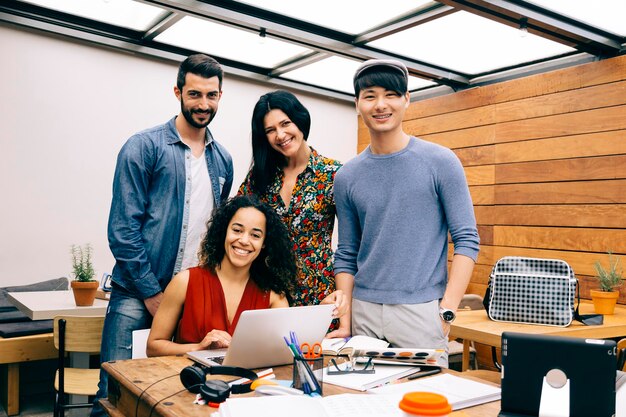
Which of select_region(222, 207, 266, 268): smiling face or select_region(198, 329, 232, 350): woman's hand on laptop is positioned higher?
select_region(222, 207, 266, 268): smiling face

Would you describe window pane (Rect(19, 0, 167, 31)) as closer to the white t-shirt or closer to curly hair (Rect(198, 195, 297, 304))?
the white t-shirt

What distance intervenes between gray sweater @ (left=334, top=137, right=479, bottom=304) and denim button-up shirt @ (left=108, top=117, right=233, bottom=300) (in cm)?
85

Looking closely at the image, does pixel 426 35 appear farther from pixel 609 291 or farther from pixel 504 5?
pixel 609 291

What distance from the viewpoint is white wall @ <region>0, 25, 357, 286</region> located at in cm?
437

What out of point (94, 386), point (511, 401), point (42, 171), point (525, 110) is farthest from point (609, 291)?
point (42, 171)

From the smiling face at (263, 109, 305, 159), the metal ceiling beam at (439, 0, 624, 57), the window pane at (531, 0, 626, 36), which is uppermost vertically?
the window pane at (531, 0, 626, 36)

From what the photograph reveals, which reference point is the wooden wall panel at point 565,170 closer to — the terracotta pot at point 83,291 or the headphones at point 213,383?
the terracotta pot at point 83,291

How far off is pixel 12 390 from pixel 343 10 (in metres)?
3.35

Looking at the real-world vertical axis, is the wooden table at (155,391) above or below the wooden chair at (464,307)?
above

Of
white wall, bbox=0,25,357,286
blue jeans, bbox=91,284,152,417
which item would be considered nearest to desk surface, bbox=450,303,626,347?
blue jeans, bbox=91,284,152,417

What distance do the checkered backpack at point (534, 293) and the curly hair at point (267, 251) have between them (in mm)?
1393

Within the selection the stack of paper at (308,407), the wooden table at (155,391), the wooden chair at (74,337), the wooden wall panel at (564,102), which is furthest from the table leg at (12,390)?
the wooden wall panel at (564,102)

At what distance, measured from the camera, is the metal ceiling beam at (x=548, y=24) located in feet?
11.1

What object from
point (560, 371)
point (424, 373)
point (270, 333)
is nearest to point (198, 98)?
point (270, 333)
